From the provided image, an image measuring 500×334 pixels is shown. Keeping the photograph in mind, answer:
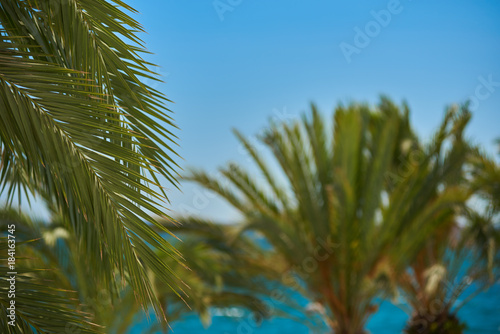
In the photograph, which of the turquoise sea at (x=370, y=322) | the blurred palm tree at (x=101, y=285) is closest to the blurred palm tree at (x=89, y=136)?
the blurred palm tree at (x=101, y=285)

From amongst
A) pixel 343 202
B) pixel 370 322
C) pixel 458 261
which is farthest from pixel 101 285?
pixel 370 322

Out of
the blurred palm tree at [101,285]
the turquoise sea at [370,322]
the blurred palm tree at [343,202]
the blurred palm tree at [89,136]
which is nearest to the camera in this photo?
the blurred palm tree at [89,136]

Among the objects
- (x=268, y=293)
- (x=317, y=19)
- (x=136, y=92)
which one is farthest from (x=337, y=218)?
(x=317, y=19)

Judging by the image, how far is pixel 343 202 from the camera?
712 centimetres

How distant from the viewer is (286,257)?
7.89 meters

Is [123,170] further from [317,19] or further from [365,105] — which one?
[317,19]

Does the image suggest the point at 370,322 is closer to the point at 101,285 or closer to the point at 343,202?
the point at 343,202

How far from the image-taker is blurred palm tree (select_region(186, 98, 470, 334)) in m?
7.40

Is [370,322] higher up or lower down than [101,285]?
higher up

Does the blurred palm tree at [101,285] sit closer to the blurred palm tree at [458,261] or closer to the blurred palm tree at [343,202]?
the blurred palm tree at [343,202]

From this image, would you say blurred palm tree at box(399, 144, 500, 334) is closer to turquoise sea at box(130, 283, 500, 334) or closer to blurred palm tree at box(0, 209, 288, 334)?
blurred palm tree at box(0, 209, 288, 334)

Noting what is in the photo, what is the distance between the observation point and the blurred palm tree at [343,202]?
7.40 m

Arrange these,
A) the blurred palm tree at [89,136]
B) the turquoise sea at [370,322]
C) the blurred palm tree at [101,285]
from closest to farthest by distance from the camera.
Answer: the blurred palm tree at [89,136] < the blurred palm tree at [101,285] < the turquoise sea at [370,322]

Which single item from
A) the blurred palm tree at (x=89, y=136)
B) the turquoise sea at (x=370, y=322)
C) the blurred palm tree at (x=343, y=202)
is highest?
the turquoise sea at (x=370, y=322)
